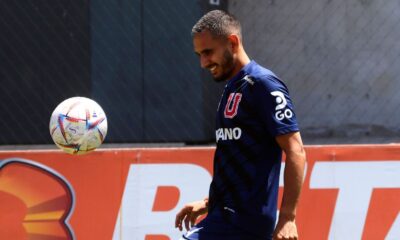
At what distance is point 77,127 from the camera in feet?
15.7

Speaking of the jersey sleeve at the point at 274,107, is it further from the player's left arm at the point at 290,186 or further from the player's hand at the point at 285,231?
the player's hand at the point at 285,231

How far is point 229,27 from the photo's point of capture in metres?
3.62

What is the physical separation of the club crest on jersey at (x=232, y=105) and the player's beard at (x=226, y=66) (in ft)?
0.43

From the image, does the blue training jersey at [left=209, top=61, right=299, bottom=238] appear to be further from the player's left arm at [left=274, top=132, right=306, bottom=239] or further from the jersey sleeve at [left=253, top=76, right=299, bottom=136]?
the player's left arm at [left=274, top=132, right=306, bottom=239]

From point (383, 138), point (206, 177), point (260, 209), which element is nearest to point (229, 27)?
point (260, 209)

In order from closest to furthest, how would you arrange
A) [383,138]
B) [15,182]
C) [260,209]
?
[260,209] < [15,182] < [383,138]

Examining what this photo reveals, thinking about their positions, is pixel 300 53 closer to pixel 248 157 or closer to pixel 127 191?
pixel 127 191

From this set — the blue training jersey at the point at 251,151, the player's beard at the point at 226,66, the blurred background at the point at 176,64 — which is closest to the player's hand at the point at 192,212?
the blue training jersey at the point at 251,151

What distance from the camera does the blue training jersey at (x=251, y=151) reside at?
11.1 feet

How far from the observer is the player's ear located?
3589 millimetres

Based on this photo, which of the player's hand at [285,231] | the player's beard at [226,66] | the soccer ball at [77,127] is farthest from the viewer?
the soccer ball at [77,127]

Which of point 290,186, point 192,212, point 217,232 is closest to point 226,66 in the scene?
point 290,186

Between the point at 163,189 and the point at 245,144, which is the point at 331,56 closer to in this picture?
the point at 163,189

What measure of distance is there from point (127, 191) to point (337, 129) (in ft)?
13.4
